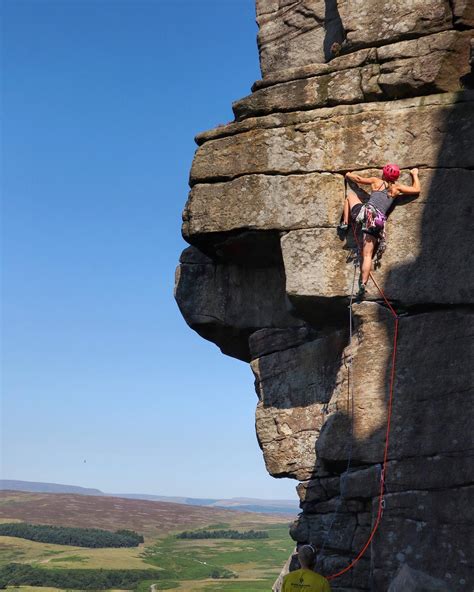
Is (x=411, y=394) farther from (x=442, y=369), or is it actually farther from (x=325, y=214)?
(x=325, y=214)

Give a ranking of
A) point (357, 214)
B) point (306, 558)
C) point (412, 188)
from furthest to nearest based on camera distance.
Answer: point (357, 214), point (412, 188), point (306, 558)

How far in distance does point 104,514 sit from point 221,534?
17.7 m

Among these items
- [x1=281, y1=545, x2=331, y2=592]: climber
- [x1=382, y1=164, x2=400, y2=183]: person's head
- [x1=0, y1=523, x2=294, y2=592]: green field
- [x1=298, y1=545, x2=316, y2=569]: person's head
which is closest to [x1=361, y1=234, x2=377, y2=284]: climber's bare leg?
[x1=382, y1=164, x2=400, y2=183]: person's head

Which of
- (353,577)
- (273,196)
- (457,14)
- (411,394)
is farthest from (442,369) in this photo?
(457,14)

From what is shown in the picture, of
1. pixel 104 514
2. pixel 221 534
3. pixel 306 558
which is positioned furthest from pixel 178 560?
pixel 306 558

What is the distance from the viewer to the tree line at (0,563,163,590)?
60156 millimetres

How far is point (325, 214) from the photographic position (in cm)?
1320

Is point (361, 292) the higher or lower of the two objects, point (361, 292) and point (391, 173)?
the lower

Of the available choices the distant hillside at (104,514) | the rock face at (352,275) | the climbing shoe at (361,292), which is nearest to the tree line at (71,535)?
the distant hillside at (104,514)

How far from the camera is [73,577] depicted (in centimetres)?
6141

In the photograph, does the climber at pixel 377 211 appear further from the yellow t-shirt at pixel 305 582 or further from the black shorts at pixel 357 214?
the yellow t-shirt at pixel 305 582

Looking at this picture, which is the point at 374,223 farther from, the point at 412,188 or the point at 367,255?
the point at 412,188

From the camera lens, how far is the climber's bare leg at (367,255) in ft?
41.1

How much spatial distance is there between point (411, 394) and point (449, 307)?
1532 millimetres
